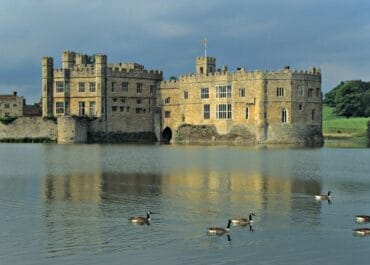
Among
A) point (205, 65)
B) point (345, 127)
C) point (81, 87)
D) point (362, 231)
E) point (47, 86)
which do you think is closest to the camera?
point (362, 231)

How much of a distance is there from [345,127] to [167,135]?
36.7m

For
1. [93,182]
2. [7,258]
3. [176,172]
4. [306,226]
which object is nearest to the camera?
[7,258]

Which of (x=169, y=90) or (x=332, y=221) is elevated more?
(x=169, y=90)

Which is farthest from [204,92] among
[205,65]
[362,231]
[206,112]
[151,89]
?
[362,231]

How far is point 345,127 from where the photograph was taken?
11488 centimetres

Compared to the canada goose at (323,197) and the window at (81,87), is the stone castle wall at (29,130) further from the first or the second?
the canada goose at (323,197)

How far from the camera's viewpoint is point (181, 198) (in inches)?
1283

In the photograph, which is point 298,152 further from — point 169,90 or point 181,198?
point 181,198

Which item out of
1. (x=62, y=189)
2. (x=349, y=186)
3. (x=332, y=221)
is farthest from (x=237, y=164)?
(x=332, y=221)

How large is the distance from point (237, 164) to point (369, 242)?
28060mm

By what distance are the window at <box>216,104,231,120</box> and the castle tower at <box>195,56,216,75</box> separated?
22.5ft

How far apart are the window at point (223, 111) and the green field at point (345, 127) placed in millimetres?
30016

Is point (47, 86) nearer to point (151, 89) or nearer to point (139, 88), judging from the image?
point (139, 88)

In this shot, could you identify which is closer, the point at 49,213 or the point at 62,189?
the point at 49,213
